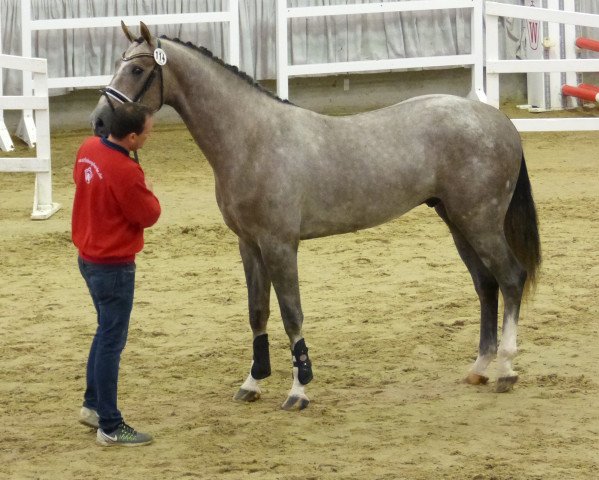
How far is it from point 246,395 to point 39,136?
209 inches

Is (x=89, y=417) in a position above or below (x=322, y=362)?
above

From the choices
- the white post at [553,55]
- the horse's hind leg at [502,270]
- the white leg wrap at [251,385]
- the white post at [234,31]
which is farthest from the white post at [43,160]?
the white post at [553,55]

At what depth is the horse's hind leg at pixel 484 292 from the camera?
6.17 m

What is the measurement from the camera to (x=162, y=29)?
13.5m

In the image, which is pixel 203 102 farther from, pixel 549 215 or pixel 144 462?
pixel 549 215

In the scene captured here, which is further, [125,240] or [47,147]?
[47,147]

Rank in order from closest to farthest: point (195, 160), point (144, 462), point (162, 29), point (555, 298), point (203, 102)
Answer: point (144, 462), point (203, 102), point (555, 298), point (195, 160), point (162, 29)

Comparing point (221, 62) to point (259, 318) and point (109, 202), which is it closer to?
point (109, 202)

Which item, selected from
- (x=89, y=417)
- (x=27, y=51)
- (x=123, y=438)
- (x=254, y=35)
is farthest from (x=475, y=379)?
(x=254, y=35)

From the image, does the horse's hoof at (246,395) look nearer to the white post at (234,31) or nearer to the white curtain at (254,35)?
the white post at (234,31)

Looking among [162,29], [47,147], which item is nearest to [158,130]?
[162,29]

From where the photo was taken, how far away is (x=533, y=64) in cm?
1079

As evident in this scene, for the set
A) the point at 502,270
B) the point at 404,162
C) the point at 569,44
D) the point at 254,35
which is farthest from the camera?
the point at 254,35

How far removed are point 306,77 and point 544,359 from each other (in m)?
8.32
